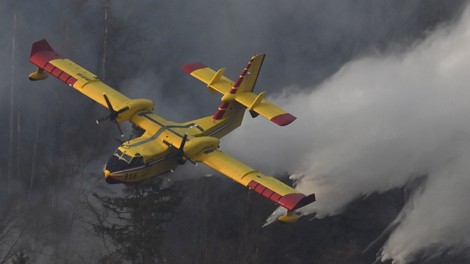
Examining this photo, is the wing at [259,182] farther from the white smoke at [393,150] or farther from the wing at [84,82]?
the white smoke at [393,150]

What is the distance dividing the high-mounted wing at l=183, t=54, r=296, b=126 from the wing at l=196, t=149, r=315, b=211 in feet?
13.4

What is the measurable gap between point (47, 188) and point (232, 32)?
19.6m

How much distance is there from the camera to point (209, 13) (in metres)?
103

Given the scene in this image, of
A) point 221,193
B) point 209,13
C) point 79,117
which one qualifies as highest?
point 209,13

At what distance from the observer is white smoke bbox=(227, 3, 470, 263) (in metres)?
82.6

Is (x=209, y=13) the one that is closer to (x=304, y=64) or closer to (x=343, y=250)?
(x=304, y=64)

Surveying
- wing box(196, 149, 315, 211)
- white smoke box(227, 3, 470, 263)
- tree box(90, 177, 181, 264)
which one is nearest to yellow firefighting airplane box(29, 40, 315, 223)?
wing box(196, 149, 315, 211)

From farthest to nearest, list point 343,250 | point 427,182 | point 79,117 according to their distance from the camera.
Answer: point 79,117, point 343,250, point 427,182

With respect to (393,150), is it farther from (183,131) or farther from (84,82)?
(84,82)

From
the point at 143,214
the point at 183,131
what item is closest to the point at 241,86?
the point at 183,131

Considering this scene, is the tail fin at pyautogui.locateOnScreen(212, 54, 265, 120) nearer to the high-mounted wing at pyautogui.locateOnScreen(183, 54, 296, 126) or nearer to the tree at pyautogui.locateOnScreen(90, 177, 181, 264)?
the high-mounted wing at pyautogui.locateOnScreen(183, 54, 296, 126)

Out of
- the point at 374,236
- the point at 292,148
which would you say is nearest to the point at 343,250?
the point at 374,236

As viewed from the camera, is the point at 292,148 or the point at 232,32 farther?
the point at 232,32

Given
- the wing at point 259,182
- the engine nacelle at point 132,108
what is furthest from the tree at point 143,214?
the wing at point 259,182
